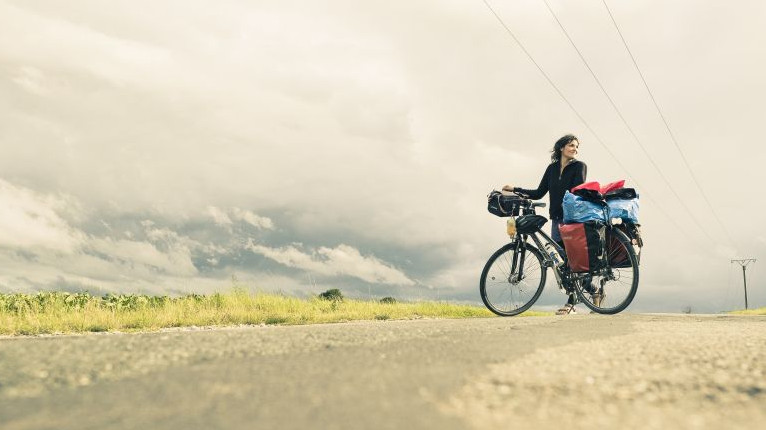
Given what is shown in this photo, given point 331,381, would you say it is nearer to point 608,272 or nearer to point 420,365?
point 420,365

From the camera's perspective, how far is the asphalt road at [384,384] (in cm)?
176

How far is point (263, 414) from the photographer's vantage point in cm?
178

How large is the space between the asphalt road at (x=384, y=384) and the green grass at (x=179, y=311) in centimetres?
469

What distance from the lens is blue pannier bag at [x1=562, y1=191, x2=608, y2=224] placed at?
6711 millimetres

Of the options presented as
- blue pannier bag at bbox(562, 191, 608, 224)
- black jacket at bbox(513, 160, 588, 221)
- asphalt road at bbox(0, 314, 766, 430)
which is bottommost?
asphalt road at bbox(0, 314, 766, 430)

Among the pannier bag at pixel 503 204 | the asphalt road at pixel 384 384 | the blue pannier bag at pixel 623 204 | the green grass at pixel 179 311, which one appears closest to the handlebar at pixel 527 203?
the pannier bag at pixel 503 204

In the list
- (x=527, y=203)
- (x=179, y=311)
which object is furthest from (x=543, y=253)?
(x=179, y=311)

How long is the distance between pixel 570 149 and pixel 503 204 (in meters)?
1.21

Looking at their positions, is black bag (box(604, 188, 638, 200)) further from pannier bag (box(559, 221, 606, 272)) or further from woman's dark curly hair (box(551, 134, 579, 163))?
woman's dark curly hair (box(551, 134, 579, 163))

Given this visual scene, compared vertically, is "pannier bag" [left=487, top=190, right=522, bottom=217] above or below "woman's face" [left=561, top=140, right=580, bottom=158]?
below

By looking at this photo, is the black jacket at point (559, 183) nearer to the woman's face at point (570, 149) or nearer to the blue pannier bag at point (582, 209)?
the woman's face at point (570, 149)

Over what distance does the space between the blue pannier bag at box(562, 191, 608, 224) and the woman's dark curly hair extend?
1.30 metres

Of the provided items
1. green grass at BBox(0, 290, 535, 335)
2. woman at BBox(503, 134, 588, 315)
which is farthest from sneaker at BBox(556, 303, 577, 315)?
green grass at BBox(0, 290, 535, 335)

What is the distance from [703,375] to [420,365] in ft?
3.52
